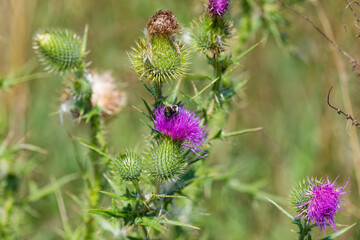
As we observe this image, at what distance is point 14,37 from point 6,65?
1.30 ft

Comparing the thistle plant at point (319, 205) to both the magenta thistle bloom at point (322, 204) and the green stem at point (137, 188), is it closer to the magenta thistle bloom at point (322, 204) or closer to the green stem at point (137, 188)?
the magenta thistle bloom at point (322, 204)

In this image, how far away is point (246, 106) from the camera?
5555mm

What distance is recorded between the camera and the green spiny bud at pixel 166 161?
2311 millimetres

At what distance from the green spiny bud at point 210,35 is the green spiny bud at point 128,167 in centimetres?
86

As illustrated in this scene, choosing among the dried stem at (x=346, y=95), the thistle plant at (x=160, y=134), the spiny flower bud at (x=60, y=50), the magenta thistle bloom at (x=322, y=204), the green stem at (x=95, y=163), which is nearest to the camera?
the magenta thistle bloom at (x=322, y=204)

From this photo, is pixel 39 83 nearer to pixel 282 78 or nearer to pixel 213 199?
pixel 213 199

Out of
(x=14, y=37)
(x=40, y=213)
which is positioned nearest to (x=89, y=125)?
(x=14, y=37)

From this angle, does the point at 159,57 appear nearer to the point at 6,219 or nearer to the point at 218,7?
the point at 218,7

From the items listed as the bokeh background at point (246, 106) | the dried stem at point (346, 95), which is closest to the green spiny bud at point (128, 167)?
the bokeh background at point (246, 106)


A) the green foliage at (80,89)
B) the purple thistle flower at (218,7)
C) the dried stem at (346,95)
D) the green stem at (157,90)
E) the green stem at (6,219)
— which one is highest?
the dried stem at (346,95)

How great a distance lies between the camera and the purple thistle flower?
8.40 feet

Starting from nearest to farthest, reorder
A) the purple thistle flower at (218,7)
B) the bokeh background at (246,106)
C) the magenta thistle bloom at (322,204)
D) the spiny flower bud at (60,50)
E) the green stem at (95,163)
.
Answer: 1. the magenta thistle bloom at (322,204)
2. the purple thistle flower at (218,7)
3. the spiny flower bud at (60,50)
4. the green stem at (95,163)
5. the bokeh background at (246,106)

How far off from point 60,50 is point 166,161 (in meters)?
1.22

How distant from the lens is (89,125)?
324 centimetres
